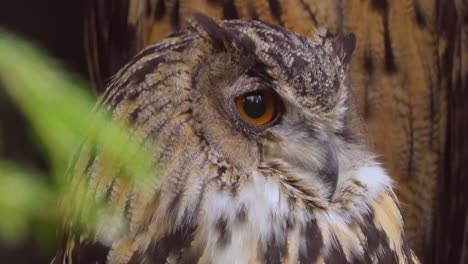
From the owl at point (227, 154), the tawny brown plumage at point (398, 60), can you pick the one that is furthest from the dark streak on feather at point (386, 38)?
the owl at point (227, 154)

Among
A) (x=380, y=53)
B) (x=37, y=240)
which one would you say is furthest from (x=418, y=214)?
(x=37, y=240)

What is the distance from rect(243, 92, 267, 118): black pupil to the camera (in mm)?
1073

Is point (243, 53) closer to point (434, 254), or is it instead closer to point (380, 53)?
point (380, 53)

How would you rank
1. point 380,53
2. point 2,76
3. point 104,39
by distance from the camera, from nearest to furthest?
point 2,76
point 380,53
point 104,39

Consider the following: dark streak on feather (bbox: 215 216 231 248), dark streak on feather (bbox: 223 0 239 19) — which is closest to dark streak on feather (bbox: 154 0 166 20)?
dark streak on feather (bbox: 223 0 239 19)

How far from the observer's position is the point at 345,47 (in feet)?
4.16

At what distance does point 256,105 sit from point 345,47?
0.84 ft

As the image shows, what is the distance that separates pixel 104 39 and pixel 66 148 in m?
1.28

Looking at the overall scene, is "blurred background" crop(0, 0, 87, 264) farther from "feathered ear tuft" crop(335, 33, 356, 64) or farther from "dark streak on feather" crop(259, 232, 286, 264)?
"dark streak on feather" crop(259, 232, 286, 264)

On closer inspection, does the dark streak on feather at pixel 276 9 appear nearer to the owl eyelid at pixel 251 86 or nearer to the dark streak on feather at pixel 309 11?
the dark streak on feather at pixel 309 11

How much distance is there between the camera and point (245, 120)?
3.53 ft

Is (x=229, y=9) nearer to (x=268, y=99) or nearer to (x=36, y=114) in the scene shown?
(x=268, y=99)

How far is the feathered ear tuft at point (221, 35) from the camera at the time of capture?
1056 mm

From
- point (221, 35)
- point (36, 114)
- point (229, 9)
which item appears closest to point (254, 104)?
point (221, 35)
